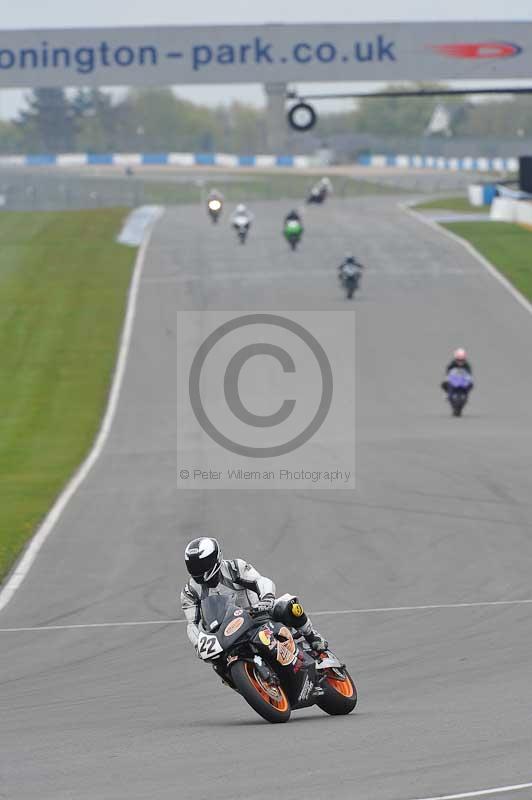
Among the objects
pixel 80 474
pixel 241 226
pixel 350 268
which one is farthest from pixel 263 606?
pixel 241 226

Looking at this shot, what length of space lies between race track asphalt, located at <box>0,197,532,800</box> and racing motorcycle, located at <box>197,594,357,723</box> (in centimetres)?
17

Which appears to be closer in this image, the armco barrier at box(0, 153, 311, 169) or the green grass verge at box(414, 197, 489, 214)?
the green grass verge at box(414, 197, 489, 214)

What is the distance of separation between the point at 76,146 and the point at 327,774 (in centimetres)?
18927

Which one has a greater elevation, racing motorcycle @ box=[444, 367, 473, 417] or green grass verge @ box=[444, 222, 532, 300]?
green grass verge @ box=[444, 222, 532, 300]

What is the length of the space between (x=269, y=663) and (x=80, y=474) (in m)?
15.1

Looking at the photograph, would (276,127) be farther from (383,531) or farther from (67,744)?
(67,744)

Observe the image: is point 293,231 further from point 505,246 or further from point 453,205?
point 453,205

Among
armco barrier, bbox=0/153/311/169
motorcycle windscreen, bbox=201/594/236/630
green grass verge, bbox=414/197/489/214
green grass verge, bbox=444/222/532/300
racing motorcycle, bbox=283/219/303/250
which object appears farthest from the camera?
armco barrier, bbox=0/153/311/169

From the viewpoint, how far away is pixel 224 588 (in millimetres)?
10312

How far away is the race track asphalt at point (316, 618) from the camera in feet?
26.5

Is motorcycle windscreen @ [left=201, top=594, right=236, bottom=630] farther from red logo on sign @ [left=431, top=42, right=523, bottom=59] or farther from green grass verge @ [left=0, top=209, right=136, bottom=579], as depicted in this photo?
red logo on sign @ [left=431, top=42, right=523, bottom=59]

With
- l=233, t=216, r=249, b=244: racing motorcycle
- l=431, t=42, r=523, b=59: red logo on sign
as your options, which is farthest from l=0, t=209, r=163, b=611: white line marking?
l=431, t=42, r=523, b=59: red logo on sign

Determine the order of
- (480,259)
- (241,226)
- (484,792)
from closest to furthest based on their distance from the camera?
(484,792), (480,259), (241,226)

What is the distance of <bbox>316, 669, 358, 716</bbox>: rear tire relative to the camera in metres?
9.95
